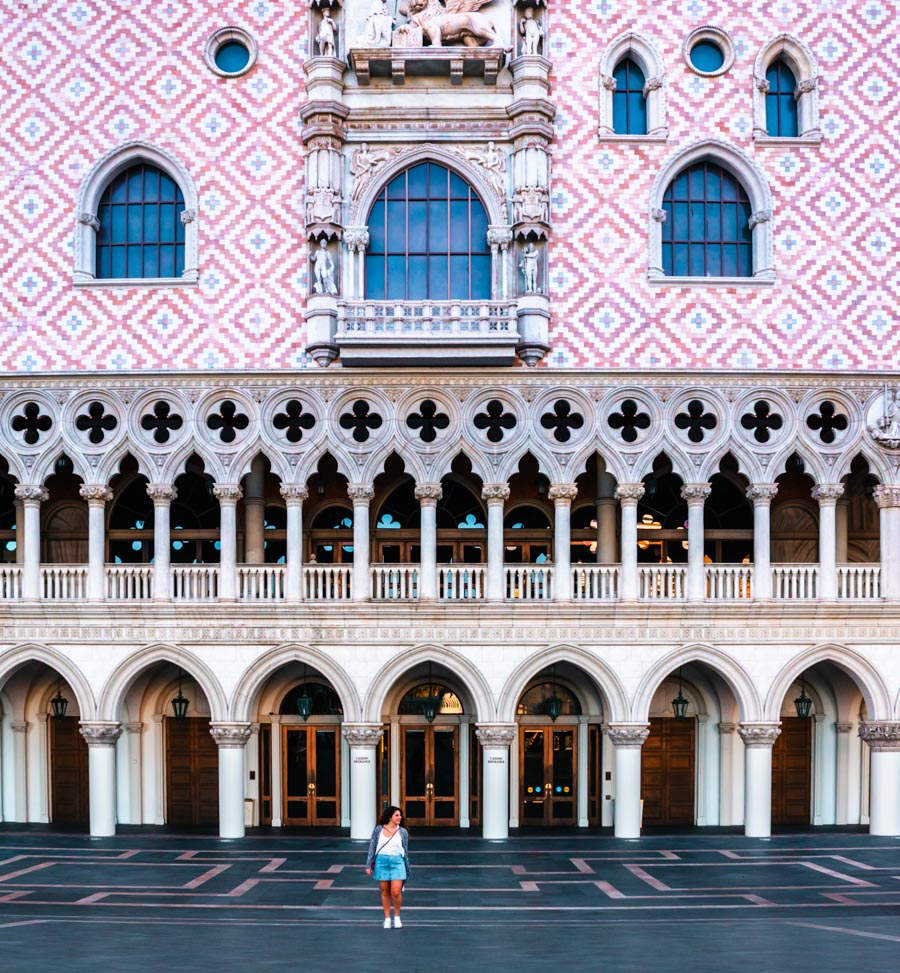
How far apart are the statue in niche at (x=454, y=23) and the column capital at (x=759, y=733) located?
1402 cm

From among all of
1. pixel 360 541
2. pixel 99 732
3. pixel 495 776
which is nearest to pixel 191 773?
pixel 99 732

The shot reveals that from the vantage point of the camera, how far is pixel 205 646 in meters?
22.8

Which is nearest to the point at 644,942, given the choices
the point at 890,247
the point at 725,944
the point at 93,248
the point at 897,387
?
the point at 725,944

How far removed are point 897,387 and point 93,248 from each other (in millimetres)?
15983

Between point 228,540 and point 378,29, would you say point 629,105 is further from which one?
point 228,540

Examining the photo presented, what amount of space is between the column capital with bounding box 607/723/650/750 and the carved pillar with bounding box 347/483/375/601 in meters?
5.40

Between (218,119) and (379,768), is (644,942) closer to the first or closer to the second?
(379,768)

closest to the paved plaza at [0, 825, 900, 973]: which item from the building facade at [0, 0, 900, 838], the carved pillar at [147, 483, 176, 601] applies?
the building facade at [0, 0, 900, 838]

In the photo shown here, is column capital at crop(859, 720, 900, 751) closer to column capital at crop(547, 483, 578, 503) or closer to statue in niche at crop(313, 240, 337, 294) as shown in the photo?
column capital at crop(547, 483, 578, 503)

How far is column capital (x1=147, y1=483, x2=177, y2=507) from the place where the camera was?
22828 millimetres

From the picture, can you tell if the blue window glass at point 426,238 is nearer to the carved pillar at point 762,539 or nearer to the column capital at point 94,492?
the column capital at point 94,492

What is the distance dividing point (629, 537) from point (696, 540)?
128 centimetres

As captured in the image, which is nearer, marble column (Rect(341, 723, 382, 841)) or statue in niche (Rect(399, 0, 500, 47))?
marble column (Rect(341, 723, 382, 841))

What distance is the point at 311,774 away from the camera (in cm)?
2494
